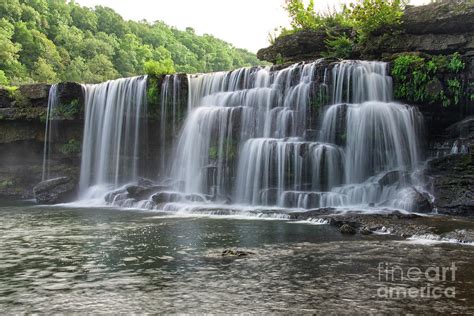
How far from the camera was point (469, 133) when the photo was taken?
901 inches

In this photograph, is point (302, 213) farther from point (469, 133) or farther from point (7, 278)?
point (7, 278)

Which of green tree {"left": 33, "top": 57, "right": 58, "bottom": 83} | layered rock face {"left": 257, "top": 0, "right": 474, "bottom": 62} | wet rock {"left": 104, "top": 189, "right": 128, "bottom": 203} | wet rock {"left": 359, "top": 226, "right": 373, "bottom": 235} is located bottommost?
wet rock {"left": 359, "top": 226, "right": 373, "bottom": 235}

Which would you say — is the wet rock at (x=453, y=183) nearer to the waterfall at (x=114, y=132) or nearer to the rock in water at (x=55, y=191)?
the waterfall at (x=114, y=132)

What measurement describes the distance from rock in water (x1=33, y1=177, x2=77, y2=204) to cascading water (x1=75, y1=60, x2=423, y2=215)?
426cm

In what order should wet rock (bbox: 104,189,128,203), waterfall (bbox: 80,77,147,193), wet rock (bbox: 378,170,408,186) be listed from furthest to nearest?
waterfall (bbox: 80,77,147,193) < wet rock (bbox: 104,189,128,203) < wet rock (bbox: 378,170,408,186)

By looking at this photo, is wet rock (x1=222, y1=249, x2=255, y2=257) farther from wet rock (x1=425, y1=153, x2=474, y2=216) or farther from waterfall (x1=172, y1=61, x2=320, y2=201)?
waterfall (x1=172, y1=61, x2=320, y2=201)

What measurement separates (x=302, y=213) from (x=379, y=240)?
19.9 feet

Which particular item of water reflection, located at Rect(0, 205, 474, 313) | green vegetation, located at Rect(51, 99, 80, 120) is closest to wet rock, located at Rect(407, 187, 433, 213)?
water reflection, located at Rect(0, 205, 474, 313)

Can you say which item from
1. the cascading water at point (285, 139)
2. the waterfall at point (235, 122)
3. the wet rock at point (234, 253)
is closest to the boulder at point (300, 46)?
the waterfall at point (235, 122)

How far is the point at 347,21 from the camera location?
3525 cm

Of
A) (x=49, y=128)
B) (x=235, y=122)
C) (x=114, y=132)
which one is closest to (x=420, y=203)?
(x=235, y=122)

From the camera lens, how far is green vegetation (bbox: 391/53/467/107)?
24.5 metres

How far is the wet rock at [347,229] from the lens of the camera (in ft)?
50.4

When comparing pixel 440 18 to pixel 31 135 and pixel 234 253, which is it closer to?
pixel 234 253
